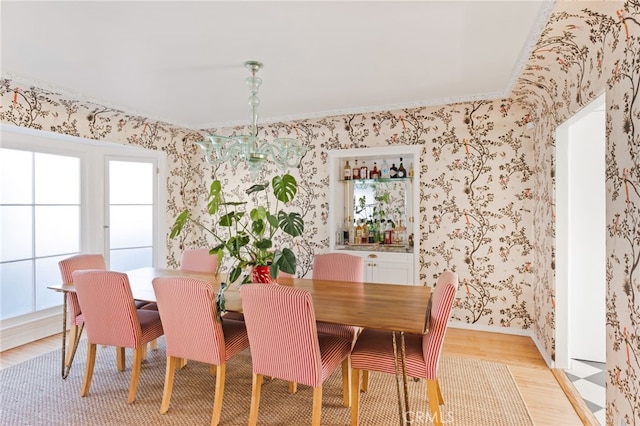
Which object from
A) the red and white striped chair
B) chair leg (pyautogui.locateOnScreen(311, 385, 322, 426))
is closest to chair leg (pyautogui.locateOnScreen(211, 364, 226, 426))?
chair leg (pyautogui.locateOnScreen(311, 385, 322, 426))

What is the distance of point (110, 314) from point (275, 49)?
2.09m

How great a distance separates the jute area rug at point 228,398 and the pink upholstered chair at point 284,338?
44cm

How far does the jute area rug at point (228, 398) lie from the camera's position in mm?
2314

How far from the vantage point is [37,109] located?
11.4ft

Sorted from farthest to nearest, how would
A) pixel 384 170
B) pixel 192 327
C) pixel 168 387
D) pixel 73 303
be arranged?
pixel 384 170 < pixel 73 303 < pixel 168 387 < pixel 192 327

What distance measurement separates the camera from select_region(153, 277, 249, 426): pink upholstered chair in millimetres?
2185

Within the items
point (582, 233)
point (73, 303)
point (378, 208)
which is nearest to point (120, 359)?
point (73, 303)

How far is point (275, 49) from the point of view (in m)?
2.46

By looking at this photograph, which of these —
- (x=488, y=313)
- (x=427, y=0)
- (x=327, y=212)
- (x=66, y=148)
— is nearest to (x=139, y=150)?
(x=66, y=148)

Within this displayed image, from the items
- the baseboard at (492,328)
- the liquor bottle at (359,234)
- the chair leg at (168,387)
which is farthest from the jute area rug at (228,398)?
the liquor bottle at (359,234)

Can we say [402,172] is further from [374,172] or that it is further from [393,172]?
[374,172]

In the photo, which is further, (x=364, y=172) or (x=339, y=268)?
(x=364, y=172)

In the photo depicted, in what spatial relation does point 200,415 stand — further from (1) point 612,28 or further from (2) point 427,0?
(1) point 612,28

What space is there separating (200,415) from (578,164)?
A: 3.45 metres
